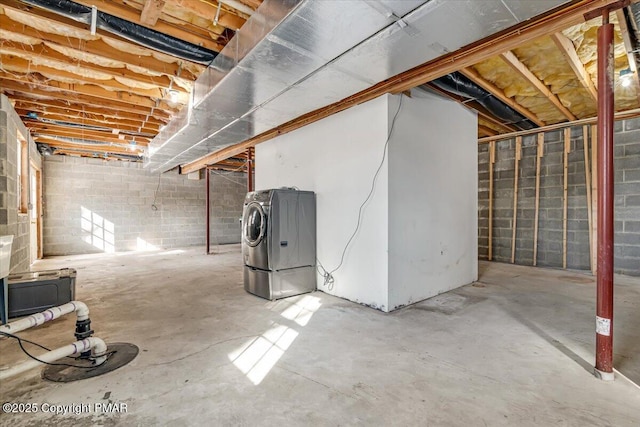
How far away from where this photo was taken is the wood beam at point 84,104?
160 inches

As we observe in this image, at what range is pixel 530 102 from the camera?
14.6ft

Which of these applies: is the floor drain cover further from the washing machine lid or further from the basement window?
the basement window

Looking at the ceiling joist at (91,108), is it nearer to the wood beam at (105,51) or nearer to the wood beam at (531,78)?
the wood beam at (105,51)

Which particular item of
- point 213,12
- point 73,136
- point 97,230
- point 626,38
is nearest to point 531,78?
point 626,38

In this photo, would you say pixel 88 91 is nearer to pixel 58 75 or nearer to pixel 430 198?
pixel 58 75

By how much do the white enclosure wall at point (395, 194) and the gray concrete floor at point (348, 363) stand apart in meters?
0.34

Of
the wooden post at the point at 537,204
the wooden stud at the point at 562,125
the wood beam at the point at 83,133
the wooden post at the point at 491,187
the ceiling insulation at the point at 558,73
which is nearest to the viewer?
the ceiling insulation at the point at 558,73

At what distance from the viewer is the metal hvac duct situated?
1.76 m

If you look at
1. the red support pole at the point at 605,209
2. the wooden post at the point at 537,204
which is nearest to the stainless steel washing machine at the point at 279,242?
the red support pole at the point at 605,209

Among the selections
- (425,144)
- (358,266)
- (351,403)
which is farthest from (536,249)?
(351,403)

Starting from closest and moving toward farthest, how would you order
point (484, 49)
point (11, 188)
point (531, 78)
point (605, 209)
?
1. point (605, 209)
2. point (484, 49)
3. point (531, 78)
4. point (11, 188)

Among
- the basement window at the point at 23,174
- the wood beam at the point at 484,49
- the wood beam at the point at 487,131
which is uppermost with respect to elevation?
the wood beam at the point at 487,131

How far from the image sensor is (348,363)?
2125mm

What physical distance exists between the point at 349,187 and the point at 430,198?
3.36 ft
